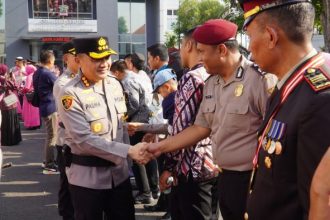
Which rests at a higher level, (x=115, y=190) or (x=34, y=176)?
(x=115, y=190)

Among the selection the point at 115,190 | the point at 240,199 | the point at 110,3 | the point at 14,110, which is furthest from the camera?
the point at 110,3

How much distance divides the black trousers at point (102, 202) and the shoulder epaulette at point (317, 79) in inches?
74.4

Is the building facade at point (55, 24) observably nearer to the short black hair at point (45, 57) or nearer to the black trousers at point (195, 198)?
the short black hair at point (45, 57)

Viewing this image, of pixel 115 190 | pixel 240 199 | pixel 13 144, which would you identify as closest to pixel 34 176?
pixel 13 144

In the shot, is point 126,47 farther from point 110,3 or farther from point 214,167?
point 214,167

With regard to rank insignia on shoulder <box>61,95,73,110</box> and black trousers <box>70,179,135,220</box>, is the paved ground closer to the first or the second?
black trousers <box>70,179,135,220</box>

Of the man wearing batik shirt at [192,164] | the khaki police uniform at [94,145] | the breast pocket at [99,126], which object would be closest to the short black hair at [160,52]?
the man wearing batik shirt at [192,164]

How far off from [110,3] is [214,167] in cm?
3037

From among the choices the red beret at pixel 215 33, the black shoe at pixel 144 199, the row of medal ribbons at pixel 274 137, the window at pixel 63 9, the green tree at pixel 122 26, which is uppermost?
the window at pixel 63 9

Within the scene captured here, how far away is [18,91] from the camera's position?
1133cm

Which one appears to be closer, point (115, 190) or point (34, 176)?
point (115, 190)

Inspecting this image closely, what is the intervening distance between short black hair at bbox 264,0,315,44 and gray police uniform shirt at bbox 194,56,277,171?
2.96 feet

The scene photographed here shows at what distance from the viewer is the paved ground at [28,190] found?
5.05 m

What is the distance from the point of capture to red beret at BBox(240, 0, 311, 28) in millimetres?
1712
